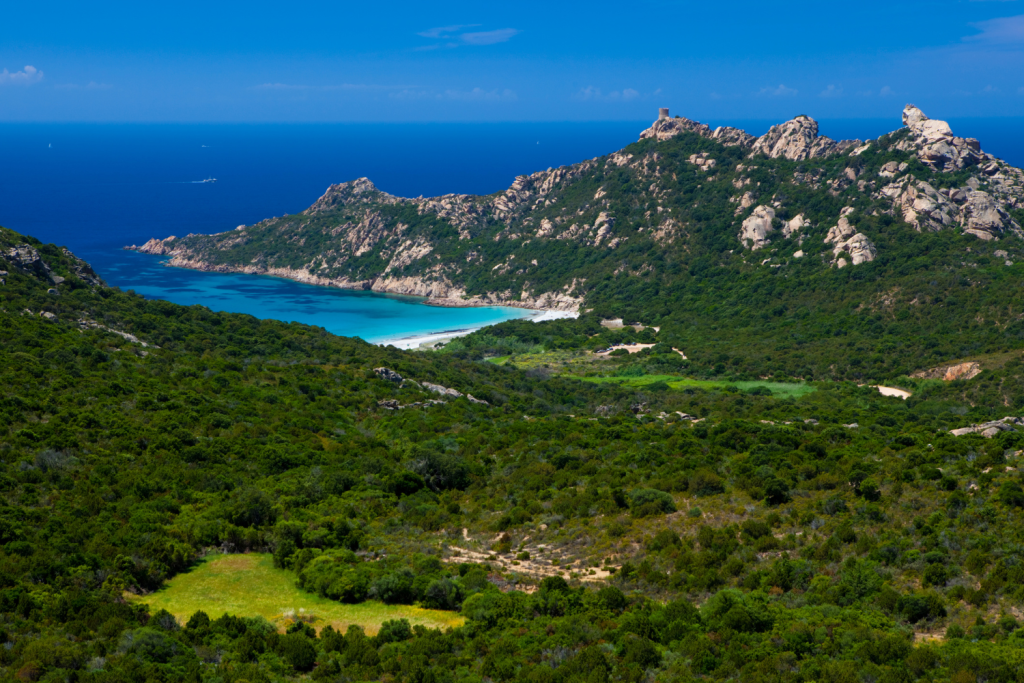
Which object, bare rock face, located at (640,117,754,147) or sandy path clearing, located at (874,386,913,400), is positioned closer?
sandy path clearing, located at (874,386,913,400)

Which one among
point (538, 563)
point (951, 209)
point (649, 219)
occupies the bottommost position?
point (538, 563)

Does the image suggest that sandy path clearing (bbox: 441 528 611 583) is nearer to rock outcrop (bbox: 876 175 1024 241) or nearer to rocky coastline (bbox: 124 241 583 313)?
rocky coastline (bbox: 124 241 583 313)

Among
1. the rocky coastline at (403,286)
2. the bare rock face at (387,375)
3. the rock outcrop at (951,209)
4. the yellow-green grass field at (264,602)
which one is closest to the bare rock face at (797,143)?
the rock outcrop at (951,209)

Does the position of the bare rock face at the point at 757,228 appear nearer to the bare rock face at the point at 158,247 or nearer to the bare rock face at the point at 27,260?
the bare rock face at the point at 27,260

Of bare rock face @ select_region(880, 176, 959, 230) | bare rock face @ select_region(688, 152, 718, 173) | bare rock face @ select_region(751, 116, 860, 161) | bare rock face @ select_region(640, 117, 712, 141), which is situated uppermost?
bare rock face @ select_region(640, 117, 712, 141)

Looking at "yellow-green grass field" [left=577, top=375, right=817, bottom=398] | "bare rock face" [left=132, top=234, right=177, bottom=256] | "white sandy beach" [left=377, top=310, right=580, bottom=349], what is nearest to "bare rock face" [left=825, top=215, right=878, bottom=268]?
"yellow-green grass field" [left=577, top=375, right=817, bottom=398]

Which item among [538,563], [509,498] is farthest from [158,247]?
A: [538,563]

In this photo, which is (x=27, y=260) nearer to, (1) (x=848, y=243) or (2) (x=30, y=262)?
(2) (x=30, y=262)
